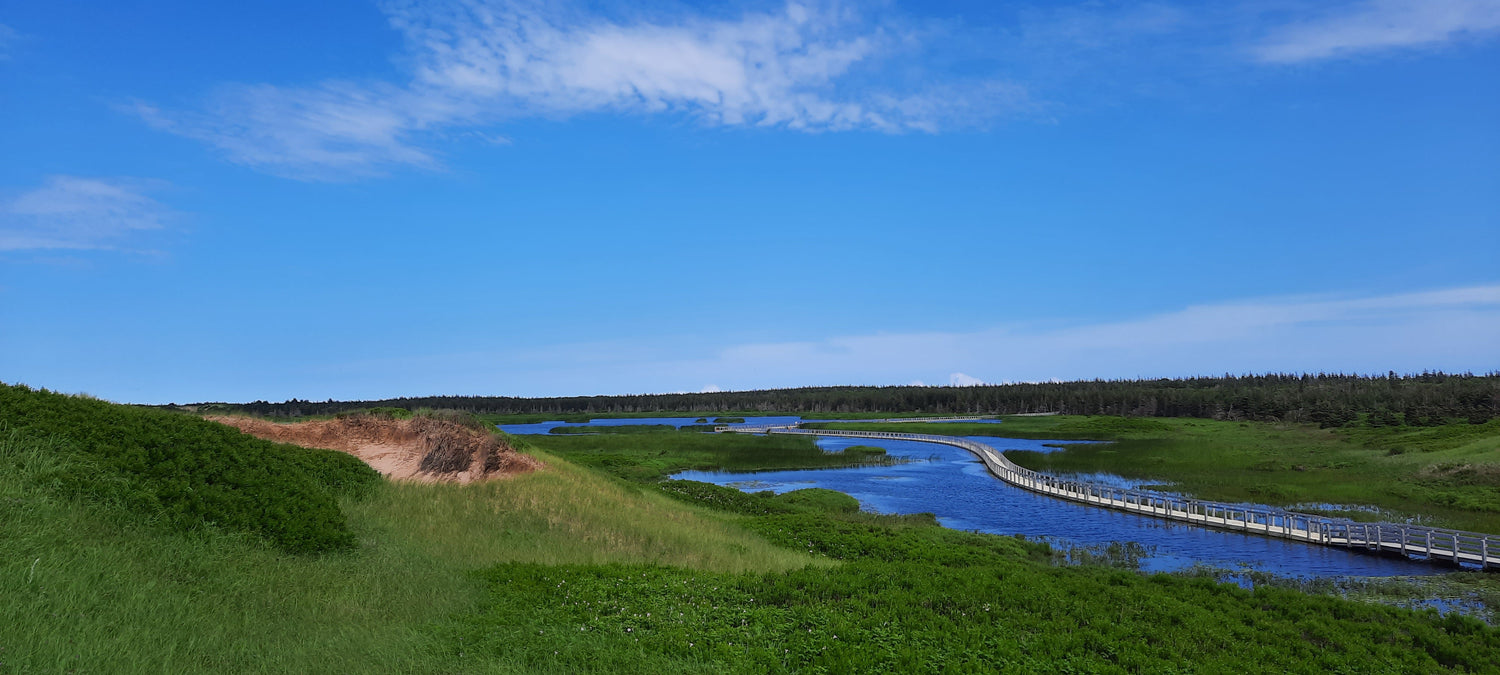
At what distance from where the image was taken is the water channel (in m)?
32.5

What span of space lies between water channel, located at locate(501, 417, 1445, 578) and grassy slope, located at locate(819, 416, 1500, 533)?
307 inches

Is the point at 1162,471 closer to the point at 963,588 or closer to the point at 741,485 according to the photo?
the point at 741,485

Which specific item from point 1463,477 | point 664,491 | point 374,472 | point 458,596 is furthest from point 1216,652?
point 1463,477

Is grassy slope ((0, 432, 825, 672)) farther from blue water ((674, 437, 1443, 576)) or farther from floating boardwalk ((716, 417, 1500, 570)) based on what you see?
floating boardwalk ((716, 417, 1500, 570))

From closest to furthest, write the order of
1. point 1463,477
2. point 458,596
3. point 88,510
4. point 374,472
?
point 88,510, point 458,596, point 374,472, point 1463,477

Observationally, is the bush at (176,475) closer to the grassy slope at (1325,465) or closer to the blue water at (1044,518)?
the blue water at (1044,518)

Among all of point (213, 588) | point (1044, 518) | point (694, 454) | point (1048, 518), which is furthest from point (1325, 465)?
point (213, 588)

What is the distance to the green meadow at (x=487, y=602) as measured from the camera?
39.7 ft

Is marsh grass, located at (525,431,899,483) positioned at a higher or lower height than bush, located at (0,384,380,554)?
lower

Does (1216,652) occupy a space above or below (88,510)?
below

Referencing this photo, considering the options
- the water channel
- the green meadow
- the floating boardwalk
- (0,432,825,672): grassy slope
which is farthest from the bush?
the floating boardwalk

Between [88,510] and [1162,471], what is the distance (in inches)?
2962

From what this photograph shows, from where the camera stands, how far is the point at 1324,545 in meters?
36.1

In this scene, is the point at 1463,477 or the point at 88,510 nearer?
the point at 88,510
